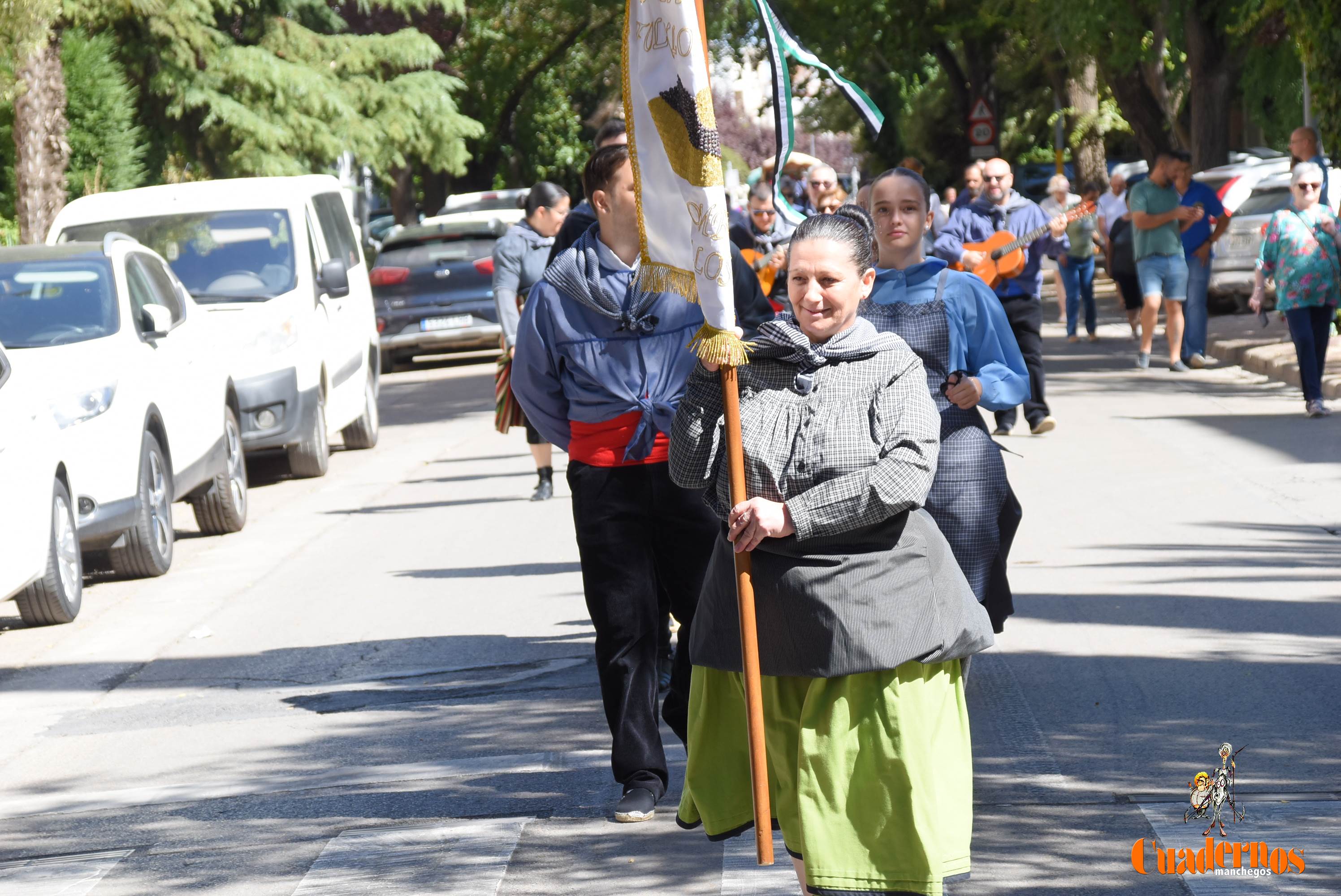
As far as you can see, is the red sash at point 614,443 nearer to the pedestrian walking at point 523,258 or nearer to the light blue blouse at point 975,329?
the light blue blouse at point 975,329

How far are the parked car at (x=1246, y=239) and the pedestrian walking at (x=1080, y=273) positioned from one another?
1.33 metres

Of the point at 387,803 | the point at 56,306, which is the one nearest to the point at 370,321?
the point at 56,306

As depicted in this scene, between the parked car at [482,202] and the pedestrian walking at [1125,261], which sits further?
the parked car at [482,202]

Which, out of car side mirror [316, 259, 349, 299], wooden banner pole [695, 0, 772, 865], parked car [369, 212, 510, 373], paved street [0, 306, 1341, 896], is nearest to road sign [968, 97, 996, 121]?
parked car [369, 212, 510, 373]

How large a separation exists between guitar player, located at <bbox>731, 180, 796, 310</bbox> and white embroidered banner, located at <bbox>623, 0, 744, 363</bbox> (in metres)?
4.81

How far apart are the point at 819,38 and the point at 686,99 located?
1301 inches

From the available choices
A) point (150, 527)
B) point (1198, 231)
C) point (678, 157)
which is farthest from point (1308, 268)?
point (678, 157)

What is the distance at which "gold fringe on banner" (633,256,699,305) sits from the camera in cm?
482

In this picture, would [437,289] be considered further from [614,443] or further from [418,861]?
[418,861]

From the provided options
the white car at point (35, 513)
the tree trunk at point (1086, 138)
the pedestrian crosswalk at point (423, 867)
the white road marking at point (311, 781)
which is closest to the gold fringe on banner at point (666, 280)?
the pedestrian crosswalk at point (423, 867)

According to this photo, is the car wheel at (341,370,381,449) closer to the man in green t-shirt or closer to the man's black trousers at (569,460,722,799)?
the man in green t-shirt

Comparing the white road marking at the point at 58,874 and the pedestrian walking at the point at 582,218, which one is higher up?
the pedestrian walking at the point at 582,218

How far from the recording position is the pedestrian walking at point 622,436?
18.5ft

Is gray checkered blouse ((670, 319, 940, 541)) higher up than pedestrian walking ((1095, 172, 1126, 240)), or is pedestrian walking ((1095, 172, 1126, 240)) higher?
gray checkered blouse ((670, 319, 940, 541))
